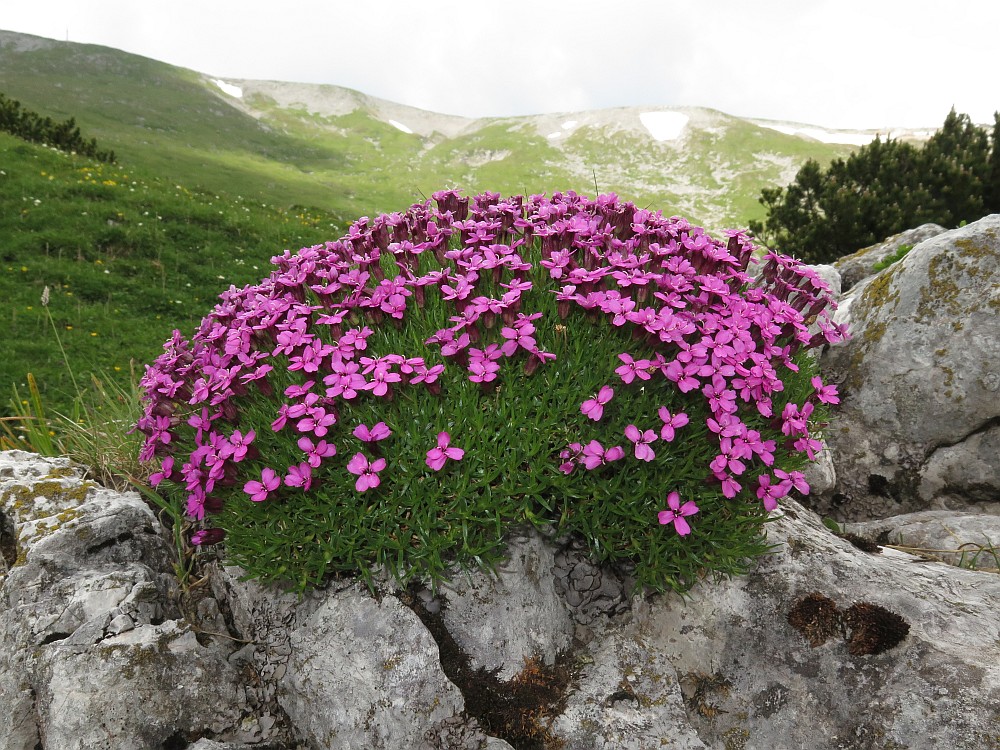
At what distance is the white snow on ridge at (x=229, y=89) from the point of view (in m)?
165

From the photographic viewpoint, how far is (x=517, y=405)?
355 cm

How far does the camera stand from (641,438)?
330cm

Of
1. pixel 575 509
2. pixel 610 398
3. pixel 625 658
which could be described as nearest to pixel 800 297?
pixel 610 398

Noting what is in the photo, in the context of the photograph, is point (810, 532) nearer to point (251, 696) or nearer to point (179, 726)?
point (251, 696)

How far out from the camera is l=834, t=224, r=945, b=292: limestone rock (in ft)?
30.8

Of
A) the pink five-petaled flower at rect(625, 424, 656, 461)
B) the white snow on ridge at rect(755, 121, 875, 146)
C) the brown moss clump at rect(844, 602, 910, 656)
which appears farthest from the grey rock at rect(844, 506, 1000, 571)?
the white snow on ridge at rect(755, 121, 875, 146)

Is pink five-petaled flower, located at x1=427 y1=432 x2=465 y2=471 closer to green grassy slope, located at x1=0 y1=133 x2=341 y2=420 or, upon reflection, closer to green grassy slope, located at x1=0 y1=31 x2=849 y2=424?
green grassy slope, located at x1=0 y1=31 x2=849 y2=424

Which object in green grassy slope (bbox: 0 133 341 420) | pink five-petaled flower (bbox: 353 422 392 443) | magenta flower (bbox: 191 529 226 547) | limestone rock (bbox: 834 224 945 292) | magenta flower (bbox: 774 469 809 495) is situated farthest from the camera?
green grassy slope (bbox: 0 133 341 420)

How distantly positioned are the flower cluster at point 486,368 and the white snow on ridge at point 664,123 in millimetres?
177080

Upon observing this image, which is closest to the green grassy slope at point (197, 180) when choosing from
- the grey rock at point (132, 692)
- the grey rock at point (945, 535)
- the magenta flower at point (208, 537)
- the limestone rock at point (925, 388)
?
the limestone rock at point (925, 388)

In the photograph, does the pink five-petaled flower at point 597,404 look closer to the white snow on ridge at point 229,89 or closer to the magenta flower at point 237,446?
the magenta flower at point 237,446

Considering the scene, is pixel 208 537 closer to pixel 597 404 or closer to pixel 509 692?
pixel 509 692

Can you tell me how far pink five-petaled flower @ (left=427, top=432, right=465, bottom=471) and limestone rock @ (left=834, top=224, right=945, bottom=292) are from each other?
8.45 m

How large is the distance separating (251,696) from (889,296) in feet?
21.4
